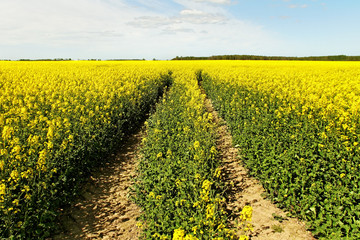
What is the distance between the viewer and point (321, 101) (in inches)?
302

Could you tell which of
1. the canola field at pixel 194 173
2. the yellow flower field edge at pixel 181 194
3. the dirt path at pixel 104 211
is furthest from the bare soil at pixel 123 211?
the yellow flower field edge at pixel 181 194

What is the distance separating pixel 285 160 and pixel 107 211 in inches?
151

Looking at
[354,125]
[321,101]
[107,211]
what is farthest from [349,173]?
[107,211]

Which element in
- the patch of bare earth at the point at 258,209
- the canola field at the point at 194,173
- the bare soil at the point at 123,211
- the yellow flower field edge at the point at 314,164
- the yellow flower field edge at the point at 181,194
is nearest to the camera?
the yellow flower field edge at the point at 181,194

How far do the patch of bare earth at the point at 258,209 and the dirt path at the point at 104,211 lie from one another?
2111mm

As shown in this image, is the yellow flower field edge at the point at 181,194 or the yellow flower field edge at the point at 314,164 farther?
the yellow flower field edge at the point at 314,164

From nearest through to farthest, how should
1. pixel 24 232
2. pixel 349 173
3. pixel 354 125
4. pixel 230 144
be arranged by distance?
pixel 24 232 < pixel 349 173 < pixel 354 125 < pixel 230 144

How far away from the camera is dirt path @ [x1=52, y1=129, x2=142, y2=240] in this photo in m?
4.84

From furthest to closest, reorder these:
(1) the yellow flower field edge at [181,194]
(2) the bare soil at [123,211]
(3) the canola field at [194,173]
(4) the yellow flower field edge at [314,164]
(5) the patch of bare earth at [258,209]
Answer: (2) the bare soil at [123,211] < (5) the patch of bare earth at [258,209] < (4) the yellow flower field edge at [314,164] < (3) the canola field at [194,173] < (1) the yellow flower field edge at [181,194]

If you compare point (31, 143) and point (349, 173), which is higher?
point (31, 143)

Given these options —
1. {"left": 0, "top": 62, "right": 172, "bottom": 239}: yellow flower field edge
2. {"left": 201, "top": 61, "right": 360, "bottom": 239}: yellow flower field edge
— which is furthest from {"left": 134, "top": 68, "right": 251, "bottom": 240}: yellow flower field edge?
{"left": 0, "top": 62, "right": 172, "bottom": 239}: yellow flower field edge

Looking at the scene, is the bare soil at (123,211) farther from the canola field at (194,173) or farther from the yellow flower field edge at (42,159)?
the yellow flower field edge at (42,159)

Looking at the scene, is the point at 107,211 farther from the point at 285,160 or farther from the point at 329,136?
the point at 329,136

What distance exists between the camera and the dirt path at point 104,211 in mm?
Answer: 4844
